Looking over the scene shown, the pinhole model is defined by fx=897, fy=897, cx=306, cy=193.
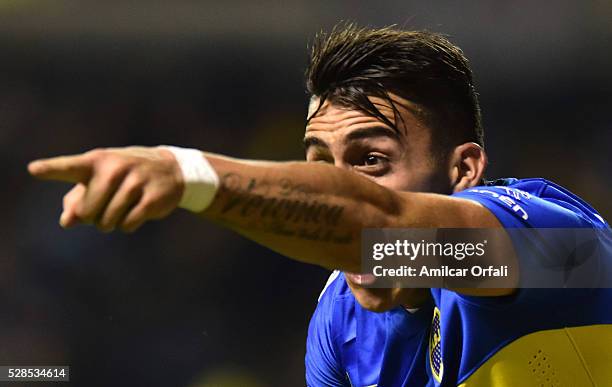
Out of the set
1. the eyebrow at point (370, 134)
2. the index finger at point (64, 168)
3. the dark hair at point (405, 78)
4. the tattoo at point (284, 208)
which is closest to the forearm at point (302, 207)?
the tattoo at point (284, 208)

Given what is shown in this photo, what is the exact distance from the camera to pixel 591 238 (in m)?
2.17

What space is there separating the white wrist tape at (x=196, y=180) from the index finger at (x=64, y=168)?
17 centimetres

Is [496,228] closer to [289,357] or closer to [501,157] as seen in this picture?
[289,357]

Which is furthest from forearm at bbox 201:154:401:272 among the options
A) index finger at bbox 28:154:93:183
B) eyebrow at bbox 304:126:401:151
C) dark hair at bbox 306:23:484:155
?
dark hair at bbox 306:23:484:155

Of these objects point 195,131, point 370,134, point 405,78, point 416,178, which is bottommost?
point 416,178

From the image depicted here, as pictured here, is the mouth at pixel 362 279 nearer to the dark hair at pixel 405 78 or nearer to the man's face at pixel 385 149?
the man's face at pixel 385 149

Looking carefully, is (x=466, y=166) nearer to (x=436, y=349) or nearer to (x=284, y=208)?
(x=436, y=349)

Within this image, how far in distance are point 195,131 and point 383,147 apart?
3016mm

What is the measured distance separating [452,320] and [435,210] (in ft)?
1.82

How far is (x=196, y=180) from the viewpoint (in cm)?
151

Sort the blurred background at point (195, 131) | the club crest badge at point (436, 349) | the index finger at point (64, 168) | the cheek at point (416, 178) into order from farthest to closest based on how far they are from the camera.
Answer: the blurred background at point (195, 131), the cheek at point (416, 178), the club crest badge at point (436, 349), the index finger at point (64, 168)

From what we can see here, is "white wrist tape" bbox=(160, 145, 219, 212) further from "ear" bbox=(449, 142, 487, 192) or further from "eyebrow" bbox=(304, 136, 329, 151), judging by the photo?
"ear" bbox=(449, 142, 487, 192)

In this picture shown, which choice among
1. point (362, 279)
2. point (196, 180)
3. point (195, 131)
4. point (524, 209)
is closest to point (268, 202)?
point (196, 180)

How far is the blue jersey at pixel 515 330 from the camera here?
2.03m
